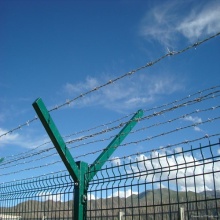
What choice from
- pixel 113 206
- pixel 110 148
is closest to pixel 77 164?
pixel 110 148

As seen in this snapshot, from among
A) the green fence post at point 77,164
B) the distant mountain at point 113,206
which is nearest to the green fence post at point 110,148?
the green fence post at point 77,164

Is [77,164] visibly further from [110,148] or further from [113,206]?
[113,206]

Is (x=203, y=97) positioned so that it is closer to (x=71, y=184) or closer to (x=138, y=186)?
(x=138, y=186)

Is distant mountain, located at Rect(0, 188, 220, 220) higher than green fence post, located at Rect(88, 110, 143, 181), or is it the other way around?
green fence post, located at Rect(88, 110, 143, 181)

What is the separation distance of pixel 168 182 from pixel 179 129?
774 mm

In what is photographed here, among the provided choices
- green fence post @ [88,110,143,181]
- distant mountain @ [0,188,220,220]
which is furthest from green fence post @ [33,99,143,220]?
distant mountain @ [0,188,220,220]

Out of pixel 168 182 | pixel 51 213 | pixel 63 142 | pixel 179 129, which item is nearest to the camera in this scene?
pixel 168 182

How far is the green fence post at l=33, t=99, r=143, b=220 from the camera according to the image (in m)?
5.36

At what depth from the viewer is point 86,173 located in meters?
5.64

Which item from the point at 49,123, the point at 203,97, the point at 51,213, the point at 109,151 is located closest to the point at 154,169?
the point at 203,97

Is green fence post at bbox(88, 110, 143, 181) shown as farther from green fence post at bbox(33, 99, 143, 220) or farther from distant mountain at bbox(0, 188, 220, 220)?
distant mountain at bbox(0, 188, 220, 220)

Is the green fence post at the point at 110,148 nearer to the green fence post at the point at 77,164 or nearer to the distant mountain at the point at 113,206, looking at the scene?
the green fence post at the point at 77,164

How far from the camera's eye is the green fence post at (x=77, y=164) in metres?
5.36

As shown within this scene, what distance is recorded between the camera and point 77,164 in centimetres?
568
